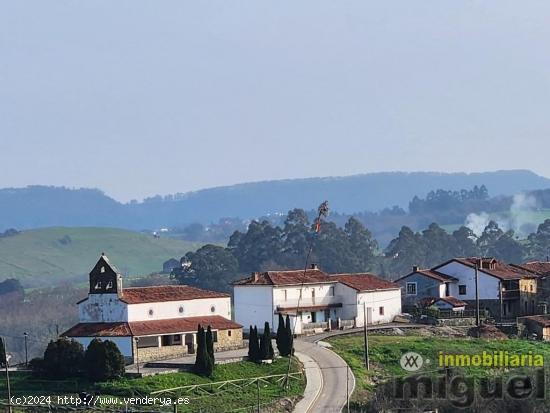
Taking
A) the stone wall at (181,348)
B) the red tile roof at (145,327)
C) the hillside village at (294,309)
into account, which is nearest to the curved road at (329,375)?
the hillside village at (294,309)

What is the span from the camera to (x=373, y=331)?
316ft

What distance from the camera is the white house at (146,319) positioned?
82.8 m

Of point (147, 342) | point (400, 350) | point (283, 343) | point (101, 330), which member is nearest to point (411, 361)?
point (400, 350)

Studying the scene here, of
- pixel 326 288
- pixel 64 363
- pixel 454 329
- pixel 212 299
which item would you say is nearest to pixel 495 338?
pixel 454 329

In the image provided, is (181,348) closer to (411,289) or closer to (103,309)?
(103,309)

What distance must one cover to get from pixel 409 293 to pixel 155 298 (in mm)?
31178

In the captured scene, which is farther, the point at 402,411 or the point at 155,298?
the point at 155,298

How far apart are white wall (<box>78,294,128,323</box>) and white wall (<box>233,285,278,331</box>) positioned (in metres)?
14.2

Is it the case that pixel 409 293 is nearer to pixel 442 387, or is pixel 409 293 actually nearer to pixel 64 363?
pixel 442 387

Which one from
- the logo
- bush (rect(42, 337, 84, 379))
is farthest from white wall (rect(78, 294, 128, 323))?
the logo

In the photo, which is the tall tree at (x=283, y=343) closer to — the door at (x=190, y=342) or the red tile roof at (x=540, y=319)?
the door at (x=190, y=342)

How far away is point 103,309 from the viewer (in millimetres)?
85938

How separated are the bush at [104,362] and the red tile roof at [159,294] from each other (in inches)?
396

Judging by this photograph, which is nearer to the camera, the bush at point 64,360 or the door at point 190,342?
the bush at point 64,360
